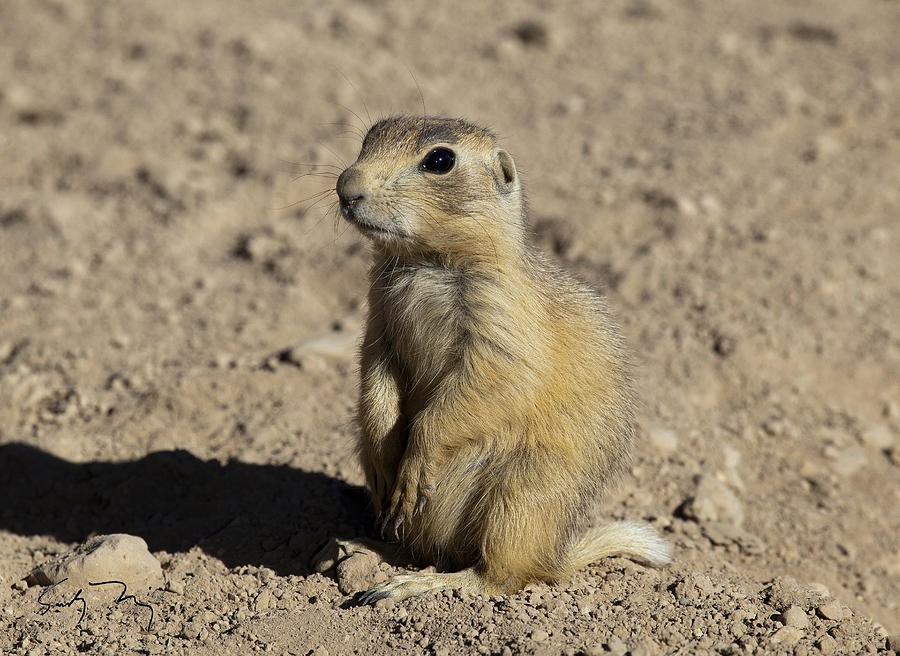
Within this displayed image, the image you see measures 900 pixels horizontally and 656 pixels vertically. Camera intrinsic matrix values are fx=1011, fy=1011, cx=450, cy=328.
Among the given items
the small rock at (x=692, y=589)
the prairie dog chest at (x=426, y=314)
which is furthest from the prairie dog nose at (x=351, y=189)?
the small rock at (x=692, y=589)

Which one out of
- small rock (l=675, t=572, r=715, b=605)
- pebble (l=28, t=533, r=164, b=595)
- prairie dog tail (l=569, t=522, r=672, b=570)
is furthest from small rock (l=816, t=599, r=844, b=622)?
pebble (l=28, t=533, r=164, b=595)

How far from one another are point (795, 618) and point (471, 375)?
4.85ft

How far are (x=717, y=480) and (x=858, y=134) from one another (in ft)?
14.5

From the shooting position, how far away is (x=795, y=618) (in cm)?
368

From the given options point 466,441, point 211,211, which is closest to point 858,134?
Result: point 211,211

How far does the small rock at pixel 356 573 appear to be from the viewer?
3.89 meters

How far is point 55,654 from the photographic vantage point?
345cm

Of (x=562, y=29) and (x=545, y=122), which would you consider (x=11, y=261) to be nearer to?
(x=545, y=122)

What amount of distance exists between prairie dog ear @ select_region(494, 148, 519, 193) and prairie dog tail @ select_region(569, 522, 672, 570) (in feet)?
4.90

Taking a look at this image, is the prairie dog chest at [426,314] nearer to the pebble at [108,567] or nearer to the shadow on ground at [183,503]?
the shadow on ground at [183,503]

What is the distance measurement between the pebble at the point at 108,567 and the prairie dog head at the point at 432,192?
1572mm

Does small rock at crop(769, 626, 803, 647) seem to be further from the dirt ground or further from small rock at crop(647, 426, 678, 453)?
small rock at crop(647, 426, 678, 453)

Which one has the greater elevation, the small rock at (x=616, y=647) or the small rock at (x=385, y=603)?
the small rock at (x=616, y=647)

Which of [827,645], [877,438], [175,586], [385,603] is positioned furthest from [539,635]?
[877,438]
